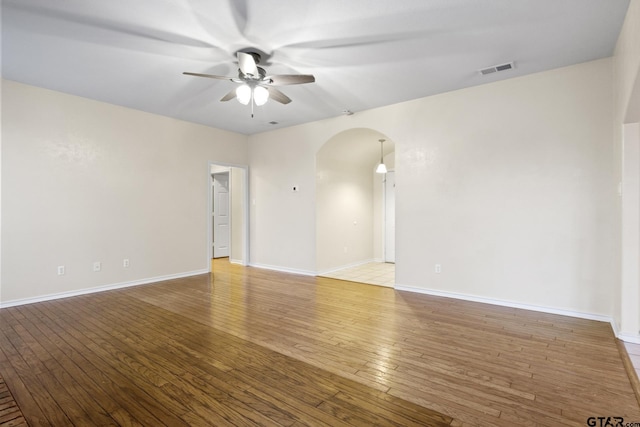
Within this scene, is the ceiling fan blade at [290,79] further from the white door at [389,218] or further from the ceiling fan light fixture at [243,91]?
the white door at [389,218]

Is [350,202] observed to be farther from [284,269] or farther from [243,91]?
[243,91]

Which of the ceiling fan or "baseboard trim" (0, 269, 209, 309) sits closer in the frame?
the ceiling fan

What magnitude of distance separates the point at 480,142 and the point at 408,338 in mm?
2802

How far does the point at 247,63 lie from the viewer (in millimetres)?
3107

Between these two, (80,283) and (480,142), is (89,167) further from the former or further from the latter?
(480,142)

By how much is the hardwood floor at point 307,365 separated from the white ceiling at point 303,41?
290 cm

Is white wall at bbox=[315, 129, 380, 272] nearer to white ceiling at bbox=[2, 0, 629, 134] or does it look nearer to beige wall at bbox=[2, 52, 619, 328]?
beige wall at bbox=[2, 52, 619, 328]

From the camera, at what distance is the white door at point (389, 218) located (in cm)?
744

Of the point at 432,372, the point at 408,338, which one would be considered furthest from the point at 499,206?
the point at 432,372

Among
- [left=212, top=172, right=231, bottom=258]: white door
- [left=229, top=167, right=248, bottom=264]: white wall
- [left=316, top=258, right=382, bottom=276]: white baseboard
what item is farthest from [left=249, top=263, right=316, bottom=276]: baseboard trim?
[left=212, top=172, right=231, bottom=258]: white door

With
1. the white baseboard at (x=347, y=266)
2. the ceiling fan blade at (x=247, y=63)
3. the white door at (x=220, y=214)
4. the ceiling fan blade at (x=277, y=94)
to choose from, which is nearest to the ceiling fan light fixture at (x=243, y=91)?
the ceiling fan blade at (x=247, y=63)

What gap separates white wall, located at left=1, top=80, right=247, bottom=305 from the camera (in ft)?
13.3

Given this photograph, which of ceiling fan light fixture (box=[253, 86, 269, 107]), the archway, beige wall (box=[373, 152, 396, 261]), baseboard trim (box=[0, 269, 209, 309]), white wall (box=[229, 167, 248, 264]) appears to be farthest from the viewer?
beige wall (box=[373, 152, 396, 261])

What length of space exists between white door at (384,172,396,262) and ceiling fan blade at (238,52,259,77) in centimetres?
489
